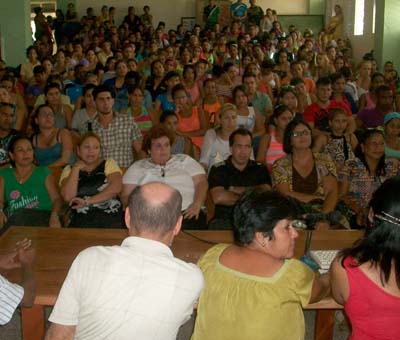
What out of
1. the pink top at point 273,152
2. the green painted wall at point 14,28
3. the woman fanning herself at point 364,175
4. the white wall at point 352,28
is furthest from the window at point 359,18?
the woman fanning herself at point 364,175

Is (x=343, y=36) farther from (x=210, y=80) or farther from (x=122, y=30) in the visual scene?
(x=210, y=80)

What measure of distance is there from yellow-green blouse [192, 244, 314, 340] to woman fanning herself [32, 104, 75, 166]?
3.06m

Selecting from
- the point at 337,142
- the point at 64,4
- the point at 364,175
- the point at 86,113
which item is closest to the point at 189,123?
the point at 86,113

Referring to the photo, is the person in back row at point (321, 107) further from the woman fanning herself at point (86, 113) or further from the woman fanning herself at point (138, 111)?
the woman fanning herself at point (86, 113)

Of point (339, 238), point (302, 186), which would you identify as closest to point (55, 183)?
point (302, 186)

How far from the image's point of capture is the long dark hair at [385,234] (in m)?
1.87

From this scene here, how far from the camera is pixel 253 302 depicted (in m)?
1.90

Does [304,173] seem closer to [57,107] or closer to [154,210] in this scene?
[154,210]

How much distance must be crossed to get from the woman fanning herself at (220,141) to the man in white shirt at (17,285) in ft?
7.57

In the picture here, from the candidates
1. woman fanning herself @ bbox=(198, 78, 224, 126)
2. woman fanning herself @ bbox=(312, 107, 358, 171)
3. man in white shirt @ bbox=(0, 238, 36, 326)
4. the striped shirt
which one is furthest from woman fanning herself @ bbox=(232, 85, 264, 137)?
the striped shirt

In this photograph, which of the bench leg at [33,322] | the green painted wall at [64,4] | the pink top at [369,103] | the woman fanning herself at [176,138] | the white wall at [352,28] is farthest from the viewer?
the green painted wall at [64,4]

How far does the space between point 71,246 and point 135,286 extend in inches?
49.9

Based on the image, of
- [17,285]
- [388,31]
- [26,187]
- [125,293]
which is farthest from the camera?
[388,31]

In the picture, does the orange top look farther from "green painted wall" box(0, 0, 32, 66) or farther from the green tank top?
"green painted wall" box(0, 0, 32, 66)
